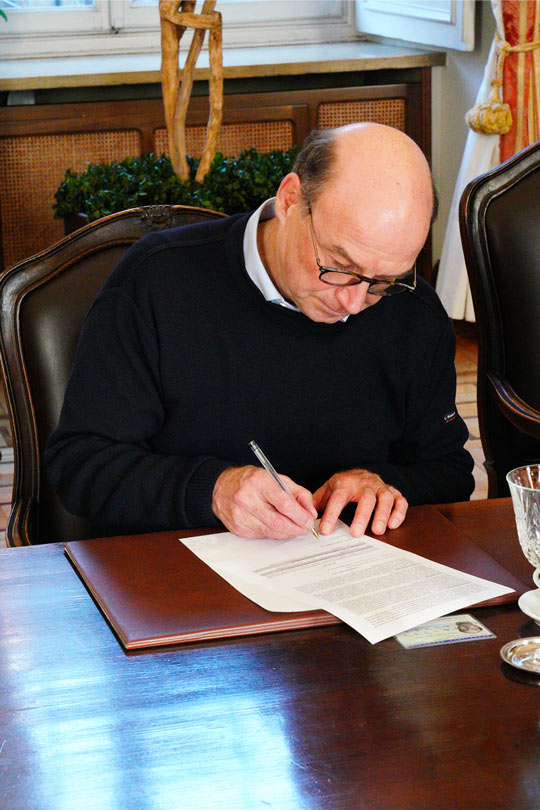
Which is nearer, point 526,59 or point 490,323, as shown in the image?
point 490,323

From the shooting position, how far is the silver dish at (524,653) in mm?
1054

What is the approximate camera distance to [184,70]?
3504 millimetres

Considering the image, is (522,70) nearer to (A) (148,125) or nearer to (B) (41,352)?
(A) (148,125)

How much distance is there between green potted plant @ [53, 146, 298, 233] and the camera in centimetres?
348

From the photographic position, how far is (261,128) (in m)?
4.70

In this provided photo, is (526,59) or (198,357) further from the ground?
(526,59)

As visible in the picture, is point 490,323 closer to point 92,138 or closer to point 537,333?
point 537,333

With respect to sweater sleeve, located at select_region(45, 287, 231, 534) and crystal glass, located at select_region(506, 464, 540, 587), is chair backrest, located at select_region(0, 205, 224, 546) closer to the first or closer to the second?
sweater sleeve, located at select_region(45, 287, 231, 534)

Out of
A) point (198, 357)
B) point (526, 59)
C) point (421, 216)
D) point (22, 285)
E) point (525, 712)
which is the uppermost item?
point (526, 59)

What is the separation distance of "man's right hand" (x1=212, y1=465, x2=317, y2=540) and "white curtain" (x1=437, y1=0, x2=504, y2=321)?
9.32 ft

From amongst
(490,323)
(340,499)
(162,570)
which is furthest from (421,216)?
(490,323)

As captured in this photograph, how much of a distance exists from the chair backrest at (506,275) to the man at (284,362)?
405 millimetres

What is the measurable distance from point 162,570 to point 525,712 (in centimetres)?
46

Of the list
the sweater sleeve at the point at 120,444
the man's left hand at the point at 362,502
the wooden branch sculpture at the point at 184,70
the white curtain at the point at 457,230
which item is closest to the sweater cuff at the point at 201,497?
the sweater sleeve at the point at 120,444
